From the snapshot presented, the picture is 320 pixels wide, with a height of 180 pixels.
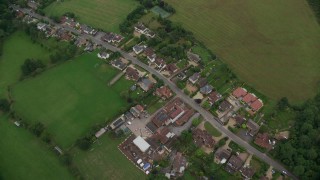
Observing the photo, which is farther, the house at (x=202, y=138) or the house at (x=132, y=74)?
the house at (x=132, y=74)

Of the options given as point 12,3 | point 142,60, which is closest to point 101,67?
point 142,60

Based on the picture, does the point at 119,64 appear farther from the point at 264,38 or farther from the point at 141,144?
the point at 264,38

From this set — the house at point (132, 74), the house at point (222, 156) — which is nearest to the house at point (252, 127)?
the house at point (222, 156)

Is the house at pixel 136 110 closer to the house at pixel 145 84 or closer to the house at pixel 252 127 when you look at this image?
the house at pixel 145 84

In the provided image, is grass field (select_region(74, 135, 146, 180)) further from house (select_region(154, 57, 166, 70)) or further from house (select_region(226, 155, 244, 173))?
house (select_region(154, 57, 166, 70))

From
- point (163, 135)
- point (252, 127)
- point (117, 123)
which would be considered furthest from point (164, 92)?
point (252, 127)

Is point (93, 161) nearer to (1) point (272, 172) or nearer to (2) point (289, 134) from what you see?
(1) point (272, 172)
